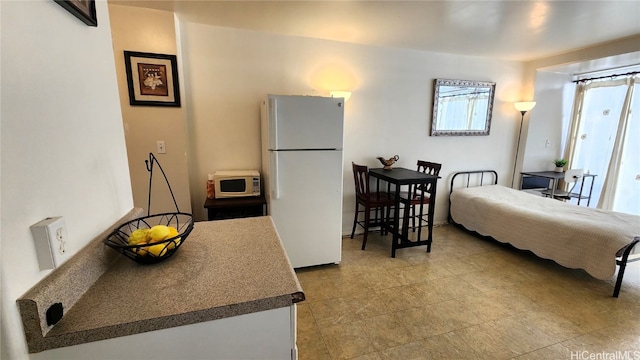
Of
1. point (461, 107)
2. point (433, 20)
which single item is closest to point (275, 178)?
point (433, 20)

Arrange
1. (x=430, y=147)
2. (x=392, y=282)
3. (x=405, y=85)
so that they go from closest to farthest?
(x=392, y=282), (x=405, y=85), (x=430, y=147)

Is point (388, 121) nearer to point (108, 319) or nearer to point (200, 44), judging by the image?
point (200, 44)

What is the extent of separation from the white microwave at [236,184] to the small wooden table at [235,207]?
5cm

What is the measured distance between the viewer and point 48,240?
2.26ft

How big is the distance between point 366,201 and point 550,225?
1.82m

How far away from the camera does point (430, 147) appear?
379cm

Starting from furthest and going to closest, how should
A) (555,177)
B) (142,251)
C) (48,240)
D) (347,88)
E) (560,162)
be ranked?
(560,162) < (555,177) < (347,88) < (142,251) < (48,240)

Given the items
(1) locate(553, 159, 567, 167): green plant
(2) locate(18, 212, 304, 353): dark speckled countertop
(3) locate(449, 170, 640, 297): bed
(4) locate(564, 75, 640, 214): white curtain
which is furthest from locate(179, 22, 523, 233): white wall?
(2) locate(18, 212, 304, 353): dark speckled countertop

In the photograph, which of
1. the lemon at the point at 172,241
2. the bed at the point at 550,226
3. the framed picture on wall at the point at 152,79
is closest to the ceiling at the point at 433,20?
the framed picture on wall at the point at 152,79

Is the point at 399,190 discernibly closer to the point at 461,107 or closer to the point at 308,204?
the point at 308,204

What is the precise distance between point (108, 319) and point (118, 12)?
8.53 ft

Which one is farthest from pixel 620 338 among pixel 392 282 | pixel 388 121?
pixel 388 121

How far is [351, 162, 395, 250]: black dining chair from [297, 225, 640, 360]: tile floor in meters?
0.46

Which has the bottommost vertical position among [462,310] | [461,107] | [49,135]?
[462,310]
